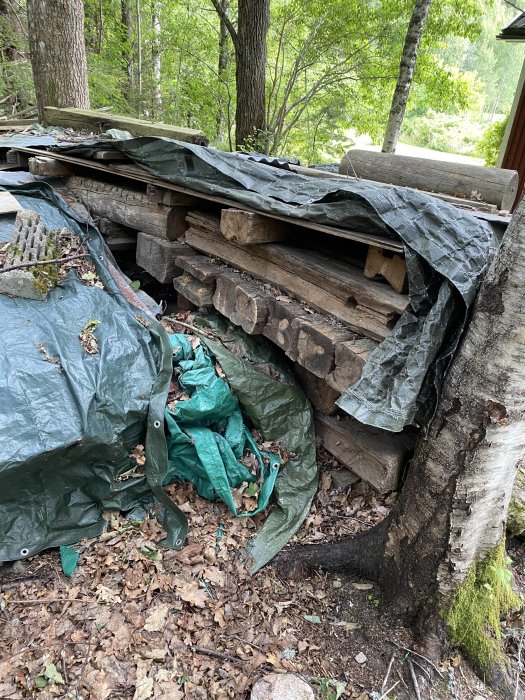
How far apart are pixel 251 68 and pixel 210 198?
19.2 ft

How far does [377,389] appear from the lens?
81.7 inches

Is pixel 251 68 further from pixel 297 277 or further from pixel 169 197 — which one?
pixel 297 277

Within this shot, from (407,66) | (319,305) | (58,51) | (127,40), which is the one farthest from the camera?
(127,40)

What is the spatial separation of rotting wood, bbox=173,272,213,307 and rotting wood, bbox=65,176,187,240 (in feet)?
1.32

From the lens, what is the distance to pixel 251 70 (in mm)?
7438

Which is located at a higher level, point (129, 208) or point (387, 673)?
point (129, 208)

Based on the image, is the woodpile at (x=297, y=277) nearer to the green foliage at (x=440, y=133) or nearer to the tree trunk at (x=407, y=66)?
the tree trunk at (x=407, y=66)

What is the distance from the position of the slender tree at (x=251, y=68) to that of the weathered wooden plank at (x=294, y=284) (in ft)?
16.9

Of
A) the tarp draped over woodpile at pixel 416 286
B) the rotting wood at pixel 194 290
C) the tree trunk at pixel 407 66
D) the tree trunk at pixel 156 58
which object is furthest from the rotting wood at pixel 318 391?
the tree trunk at pixel 156 58

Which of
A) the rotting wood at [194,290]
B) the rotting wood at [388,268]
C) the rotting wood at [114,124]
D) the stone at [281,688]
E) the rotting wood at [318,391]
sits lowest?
the stone at [281,688]

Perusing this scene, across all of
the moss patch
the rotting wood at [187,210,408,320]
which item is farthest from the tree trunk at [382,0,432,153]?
the moss patch

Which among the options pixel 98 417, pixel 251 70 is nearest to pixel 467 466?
pixel 98 417

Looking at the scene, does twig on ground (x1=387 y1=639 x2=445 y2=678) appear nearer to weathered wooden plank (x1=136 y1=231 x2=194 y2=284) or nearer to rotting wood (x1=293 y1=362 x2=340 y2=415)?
rotting wood (x1=293 y1=362 x2=340 y2=415)

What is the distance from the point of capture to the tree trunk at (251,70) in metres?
7.15
